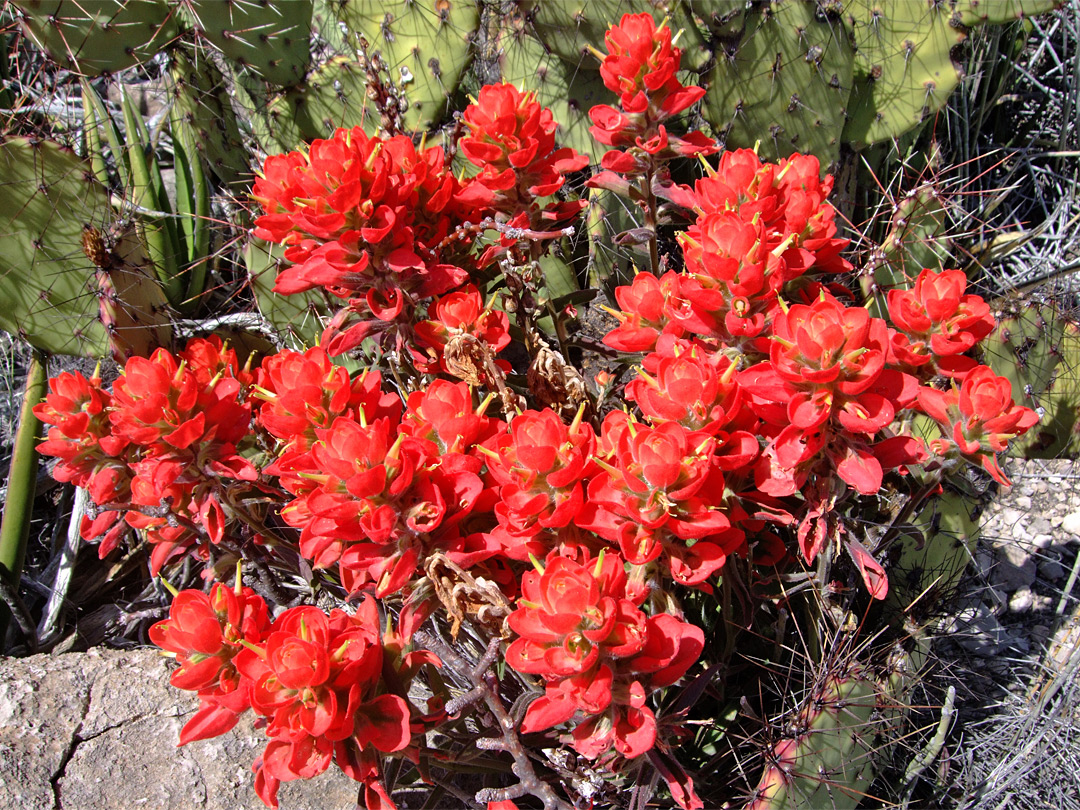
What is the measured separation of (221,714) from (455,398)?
414 mm

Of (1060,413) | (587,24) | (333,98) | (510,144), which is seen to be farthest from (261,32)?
(1060,413)

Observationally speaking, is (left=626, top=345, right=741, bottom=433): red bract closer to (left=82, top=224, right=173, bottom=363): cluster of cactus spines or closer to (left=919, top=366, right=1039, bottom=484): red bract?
(left=919, top=366, right=1039, bottom=484): red bract

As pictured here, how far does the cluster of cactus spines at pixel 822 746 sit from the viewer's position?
1.01 meters

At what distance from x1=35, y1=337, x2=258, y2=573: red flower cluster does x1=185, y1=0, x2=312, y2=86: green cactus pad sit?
0.83 meters

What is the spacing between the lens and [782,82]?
160 cm

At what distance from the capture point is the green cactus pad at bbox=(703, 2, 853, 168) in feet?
5.13

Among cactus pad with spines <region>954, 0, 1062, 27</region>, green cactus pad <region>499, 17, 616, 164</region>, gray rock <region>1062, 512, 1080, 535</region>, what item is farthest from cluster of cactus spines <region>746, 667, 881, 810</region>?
cactus pad with spines <region>954, 0, 1062, 27</region>

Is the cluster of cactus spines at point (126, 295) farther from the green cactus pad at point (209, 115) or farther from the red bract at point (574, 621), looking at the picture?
the red bract at point (574, 621)

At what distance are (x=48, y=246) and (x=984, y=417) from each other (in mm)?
1607

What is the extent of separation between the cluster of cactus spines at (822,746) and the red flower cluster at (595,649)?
33 cm

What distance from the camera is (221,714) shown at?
0.82 m

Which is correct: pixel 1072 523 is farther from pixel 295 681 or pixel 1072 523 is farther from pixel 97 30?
pixel 97 30

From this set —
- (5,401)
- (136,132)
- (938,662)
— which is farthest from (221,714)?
(5,401)

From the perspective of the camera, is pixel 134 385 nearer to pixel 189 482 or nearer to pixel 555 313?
pixel 189 482
